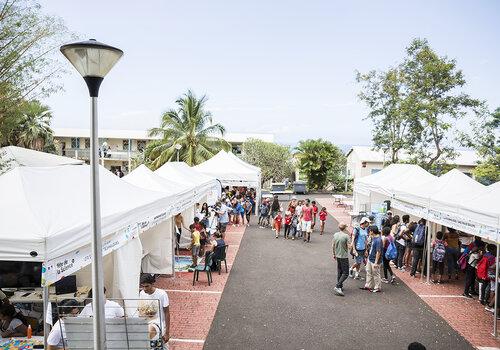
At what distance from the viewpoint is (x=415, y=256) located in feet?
38.4

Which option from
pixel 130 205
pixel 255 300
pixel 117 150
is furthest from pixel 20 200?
pixel 117 150

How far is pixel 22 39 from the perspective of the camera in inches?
460

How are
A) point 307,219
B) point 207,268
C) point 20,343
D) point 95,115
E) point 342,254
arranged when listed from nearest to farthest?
1. point 95,115
2. point 20,343
3. point 342,254
4. point 207,268
5. point 307,219

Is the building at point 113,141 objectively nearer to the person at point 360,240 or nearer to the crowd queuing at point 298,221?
the crowd queuing at point 298,221

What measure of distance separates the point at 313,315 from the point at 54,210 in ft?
19.1

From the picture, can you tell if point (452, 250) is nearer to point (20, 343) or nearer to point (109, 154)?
point (20, 343)

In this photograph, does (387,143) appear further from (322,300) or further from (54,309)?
(54,309)

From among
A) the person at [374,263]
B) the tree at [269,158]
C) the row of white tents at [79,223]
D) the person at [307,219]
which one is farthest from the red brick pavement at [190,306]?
the tree at [269,158]

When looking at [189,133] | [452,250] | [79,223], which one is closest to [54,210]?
[79,223]

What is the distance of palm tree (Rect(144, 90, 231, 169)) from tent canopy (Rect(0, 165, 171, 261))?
23.6 m

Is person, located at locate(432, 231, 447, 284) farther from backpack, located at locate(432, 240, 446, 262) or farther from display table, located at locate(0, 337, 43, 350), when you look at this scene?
display table, located at locate(0, 337, 43, 350)

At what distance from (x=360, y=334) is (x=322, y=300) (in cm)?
195

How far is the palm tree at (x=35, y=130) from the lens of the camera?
36.4 metres

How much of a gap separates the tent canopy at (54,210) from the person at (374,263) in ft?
19.1
